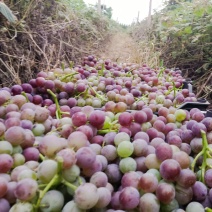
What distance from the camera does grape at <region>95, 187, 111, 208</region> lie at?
475 millimetres

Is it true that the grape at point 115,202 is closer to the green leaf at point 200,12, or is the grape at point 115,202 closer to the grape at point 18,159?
the grape at point 18,159

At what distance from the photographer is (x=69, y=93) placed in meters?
1.24

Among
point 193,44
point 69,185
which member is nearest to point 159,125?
point 69,185

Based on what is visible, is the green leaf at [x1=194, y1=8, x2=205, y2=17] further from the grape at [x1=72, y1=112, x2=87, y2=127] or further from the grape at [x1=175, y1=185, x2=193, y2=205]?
the grape at [x1=175, y1=185, x2=193, y2=205]

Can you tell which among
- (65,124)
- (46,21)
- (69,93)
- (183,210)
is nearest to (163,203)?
(183,210)

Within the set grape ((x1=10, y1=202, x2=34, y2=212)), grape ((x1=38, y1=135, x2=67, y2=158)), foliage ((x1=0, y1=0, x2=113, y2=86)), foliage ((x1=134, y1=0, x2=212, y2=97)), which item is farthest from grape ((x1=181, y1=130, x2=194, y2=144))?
foliage ((x1=134, y1=0, x2=212, y2=97))

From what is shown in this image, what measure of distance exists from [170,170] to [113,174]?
13 cm

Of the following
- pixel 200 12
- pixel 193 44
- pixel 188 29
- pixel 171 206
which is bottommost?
pixel 171 206

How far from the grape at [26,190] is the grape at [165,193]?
24cm

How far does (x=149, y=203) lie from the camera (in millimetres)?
488

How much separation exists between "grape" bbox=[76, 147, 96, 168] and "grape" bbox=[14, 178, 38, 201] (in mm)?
98

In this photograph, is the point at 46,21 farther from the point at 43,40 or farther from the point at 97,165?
the point at 97,165

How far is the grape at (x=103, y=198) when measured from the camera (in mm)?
475

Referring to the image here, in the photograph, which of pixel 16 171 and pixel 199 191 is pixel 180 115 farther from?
pixel 16 171
